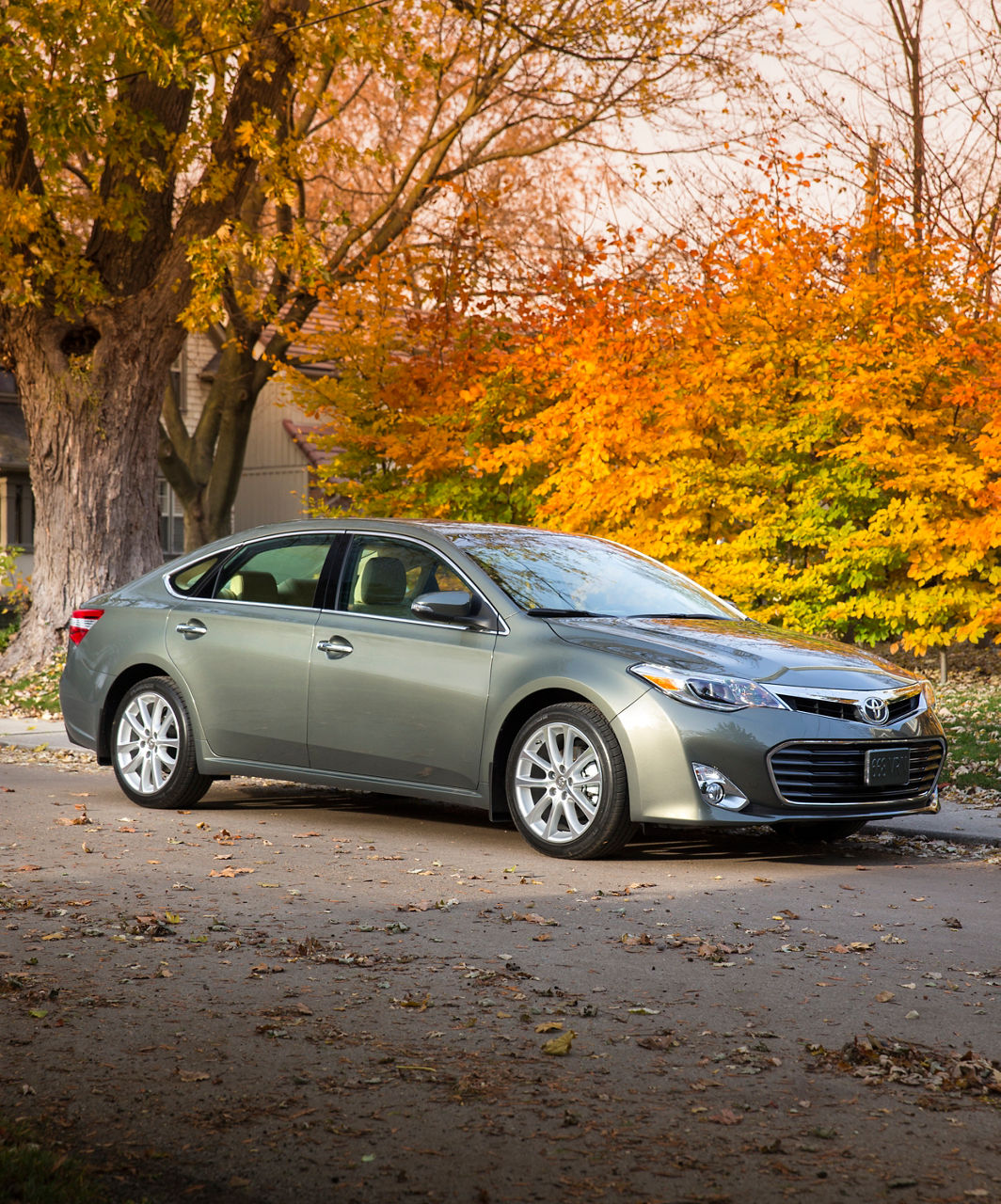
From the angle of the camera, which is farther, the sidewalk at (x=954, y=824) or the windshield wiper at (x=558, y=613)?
the sidewalk at (x=954, y=824)

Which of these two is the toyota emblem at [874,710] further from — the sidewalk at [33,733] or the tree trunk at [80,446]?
the tree trunk at [80,446]

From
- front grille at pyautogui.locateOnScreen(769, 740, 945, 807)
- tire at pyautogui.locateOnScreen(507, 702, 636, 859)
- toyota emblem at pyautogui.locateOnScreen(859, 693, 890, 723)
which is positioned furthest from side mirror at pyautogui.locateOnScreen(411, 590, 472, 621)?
toyota emblem at pyautogui.locateOnScreen(859, 693, 890, 723)

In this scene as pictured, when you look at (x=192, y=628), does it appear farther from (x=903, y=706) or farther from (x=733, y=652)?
(x=903, y=706)

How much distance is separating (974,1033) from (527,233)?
24667 mm

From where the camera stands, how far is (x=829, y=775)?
7.45m

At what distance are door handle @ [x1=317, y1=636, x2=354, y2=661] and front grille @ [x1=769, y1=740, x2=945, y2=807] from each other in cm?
242

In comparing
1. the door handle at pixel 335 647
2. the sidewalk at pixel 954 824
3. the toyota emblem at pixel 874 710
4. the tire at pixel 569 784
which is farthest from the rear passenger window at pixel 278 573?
the sidewalk at pixel 954 824

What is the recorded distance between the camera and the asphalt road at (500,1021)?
3.58 metres

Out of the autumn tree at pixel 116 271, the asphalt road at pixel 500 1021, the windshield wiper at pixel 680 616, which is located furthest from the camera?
the autumn tree at pixel 116 271

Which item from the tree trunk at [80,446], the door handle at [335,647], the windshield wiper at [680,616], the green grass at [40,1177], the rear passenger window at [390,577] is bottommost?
the green grass at [40,1177]

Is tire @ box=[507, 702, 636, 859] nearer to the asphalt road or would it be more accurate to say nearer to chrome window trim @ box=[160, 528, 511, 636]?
the asphalt road

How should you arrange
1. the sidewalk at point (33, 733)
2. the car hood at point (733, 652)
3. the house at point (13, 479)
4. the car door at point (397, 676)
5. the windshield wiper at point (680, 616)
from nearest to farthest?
the car hood at point (733, 652) → the car door at point (397, 676) → the windshield wiper at point (680, 616) → the sidewalk at point (33, 733) → the house at point (13, 479)

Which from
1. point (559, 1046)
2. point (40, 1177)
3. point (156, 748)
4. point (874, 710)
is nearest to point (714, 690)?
point (874, 710)

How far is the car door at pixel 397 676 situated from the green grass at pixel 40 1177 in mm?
4521
